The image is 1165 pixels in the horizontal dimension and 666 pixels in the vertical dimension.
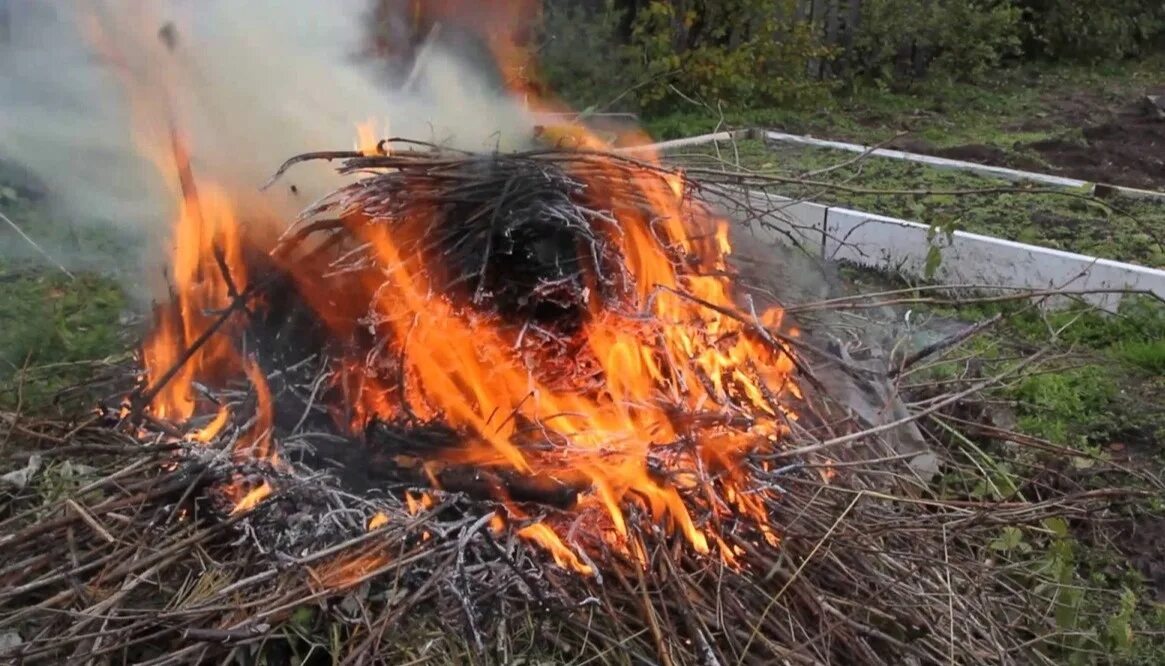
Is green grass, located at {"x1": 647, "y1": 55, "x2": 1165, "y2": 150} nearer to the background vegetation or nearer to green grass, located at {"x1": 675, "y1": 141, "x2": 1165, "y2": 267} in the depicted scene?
the background vegetation

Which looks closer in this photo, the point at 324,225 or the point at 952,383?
the point at 324,225

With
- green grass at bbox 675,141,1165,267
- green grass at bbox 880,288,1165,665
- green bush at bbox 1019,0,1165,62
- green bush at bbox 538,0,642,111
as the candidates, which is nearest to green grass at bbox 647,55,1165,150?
green bush at bbox 1019,0,1165,62

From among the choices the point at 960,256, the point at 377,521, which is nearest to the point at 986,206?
the point at 960,256

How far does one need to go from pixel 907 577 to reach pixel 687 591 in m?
0.73

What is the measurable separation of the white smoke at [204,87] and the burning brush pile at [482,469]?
0.36 metres

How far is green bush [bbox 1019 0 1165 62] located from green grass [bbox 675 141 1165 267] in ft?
22.2

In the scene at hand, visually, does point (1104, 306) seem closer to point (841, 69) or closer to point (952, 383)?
point (952, 383)

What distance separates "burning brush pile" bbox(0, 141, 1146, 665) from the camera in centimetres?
263

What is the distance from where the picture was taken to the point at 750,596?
2779 mm

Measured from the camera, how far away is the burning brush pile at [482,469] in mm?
2633

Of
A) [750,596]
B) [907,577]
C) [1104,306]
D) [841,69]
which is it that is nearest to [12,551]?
[750,596]

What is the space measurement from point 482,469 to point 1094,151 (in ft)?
25.3

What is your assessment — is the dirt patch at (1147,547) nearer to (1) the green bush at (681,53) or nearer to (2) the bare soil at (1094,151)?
(2) the bare soil at (1094,151)

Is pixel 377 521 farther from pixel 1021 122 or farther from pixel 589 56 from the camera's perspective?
pixel 1021 122
